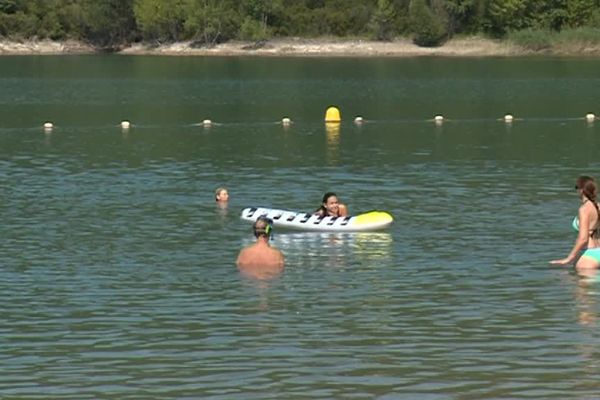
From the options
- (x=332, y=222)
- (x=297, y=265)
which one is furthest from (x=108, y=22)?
(x=297, y=265)

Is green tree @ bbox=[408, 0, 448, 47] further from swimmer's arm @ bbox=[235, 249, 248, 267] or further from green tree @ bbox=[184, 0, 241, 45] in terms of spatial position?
swimmer's arm @ bbox=[235, 249, 248, 267]

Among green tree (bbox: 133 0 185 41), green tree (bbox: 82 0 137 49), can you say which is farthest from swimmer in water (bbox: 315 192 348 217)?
green tree (bbox: 82 0 137 49)

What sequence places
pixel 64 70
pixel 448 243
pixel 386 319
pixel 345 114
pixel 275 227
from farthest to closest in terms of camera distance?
pixel 64 70 → pixel 345 114 → pixel 275 227 → pixel 448 243 → pixel 386 319

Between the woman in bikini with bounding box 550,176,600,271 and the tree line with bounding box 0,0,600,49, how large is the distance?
126 metres

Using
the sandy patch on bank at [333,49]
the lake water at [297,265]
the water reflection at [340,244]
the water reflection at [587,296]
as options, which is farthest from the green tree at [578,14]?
the water reflection at [587,296]

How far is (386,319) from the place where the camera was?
76.7ft

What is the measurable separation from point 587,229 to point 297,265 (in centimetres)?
571

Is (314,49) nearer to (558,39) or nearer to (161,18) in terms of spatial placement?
(161,18)

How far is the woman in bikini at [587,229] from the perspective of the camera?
2594cm

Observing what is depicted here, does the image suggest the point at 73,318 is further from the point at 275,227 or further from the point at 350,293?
the point at 275,227

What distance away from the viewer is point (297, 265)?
2869cm

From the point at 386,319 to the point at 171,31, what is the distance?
142464 mm

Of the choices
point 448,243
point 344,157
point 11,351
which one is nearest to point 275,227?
point 448,243

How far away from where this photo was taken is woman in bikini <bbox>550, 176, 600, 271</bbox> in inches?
1021
